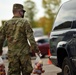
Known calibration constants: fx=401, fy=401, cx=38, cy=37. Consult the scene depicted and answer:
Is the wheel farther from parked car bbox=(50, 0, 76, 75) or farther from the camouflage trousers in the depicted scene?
the camouflage trousers

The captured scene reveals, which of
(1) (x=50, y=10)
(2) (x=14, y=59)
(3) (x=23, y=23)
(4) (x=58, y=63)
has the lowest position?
(1) (x=50, y=10)

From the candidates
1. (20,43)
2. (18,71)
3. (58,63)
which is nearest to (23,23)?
(20,43)

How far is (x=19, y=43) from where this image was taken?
7.47 m

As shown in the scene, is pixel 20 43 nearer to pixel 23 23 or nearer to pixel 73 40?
pixel 23 23

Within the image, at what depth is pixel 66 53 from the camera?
8.65 meters

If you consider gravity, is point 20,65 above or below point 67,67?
above

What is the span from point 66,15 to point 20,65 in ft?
6.48

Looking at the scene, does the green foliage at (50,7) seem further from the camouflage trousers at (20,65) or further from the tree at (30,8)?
the camouflage trousers at (20,65)

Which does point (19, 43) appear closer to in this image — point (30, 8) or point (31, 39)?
point (31, 39)

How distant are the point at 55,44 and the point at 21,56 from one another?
195 cm

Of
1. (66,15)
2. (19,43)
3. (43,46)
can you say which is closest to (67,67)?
(66,15)

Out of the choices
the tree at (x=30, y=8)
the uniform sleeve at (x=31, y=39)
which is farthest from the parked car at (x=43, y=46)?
the tree at (x=30, y=8)

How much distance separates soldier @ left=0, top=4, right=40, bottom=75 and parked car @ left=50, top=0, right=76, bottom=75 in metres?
1.01

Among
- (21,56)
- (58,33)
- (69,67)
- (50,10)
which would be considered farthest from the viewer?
(50,10)
